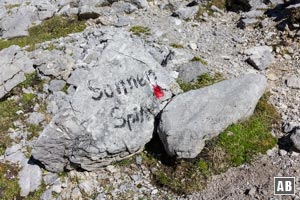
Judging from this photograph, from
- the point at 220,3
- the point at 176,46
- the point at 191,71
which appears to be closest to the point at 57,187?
the point at 191,71

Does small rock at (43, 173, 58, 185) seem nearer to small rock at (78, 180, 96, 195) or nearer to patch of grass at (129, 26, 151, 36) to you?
small rock at (78, 180, 96, 195)

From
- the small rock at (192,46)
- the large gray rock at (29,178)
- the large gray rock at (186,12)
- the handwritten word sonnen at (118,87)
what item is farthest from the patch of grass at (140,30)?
the large gray rock at (29,178)

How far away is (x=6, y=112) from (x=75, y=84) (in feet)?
8.59

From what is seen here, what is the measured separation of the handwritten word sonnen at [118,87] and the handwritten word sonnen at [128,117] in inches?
20.9

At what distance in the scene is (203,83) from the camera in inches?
512

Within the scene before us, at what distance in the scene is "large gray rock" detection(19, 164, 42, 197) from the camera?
10.9 meters

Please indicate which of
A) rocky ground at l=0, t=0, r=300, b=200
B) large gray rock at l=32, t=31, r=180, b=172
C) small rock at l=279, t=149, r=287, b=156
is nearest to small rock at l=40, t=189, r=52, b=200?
rocky ground at l=0, t=0, r=300, b=200

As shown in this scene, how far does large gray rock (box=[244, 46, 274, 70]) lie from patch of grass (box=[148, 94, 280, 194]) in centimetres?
353

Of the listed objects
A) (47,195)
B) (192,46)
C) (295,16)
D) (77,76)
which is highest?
(295,16)

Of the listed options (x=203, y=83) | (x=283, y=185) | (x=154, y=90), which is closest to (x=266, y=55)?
(x=203, y=83)

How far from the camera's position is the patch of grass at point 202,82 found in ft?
42.3

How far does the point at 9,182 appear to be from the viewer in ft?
36.4

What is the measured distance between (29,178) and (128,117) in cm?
342

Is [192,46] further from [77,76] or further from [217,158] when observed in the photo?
[217,158]
